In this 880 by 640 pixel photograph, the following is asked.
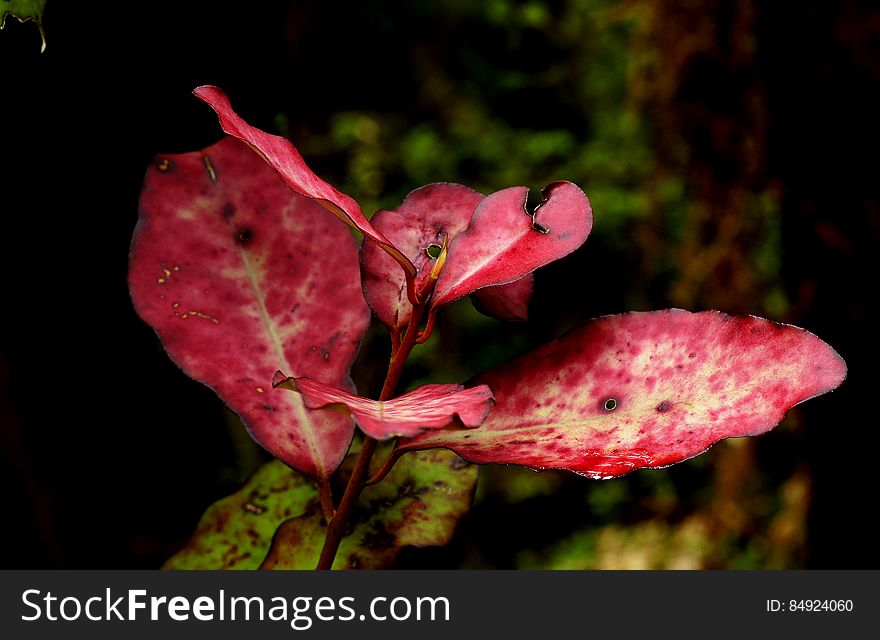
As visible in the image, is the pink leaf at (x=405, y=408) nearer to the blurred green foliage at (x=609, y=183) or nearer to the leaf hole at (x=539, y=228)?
the leaf hole at (x=539, y=228)

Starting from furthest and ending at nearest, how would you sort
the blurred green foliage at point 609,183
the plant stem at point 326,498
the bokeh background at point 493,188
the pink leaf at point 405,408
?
the blurred green foliage at point 609,183 → the bokeh background at point 493,188 → the plant stem at point 326,498 → the pink leaf at point 405,408

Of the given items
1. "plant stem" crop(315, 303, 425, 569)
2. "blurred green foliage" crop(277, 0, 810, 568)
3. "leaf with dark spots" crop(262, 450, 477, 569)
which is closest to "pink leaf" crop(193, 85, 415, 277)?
"plant stem" crop(315, 303, 425, 569)

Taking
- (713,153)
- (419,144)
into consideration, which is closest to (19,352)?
(713,153)

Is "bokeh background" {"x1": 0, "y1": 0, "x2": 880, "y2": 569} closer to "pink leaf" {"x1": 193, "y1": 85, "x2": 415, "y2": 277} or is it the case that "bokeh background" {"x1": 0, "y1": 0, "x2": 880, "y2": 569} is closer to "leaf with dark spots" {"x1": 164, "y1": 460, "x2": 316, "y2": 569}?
"leaf with dark spots" {"x1": 164, "y1": 460, "x2": 316, "y2": 569}

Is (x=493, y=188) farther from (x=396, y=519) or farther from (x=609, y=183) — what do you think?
(x=396, y=519)

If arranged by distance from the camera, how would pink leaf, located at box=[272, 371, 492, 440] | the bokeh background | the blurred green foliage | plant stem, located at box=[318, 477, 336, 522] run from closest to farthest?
pink leaf, located at box=[272, 371, 492, 440]
plant stem, located at box=[318, 477, 336, 522]
the bokeh background
the blurred green foliage

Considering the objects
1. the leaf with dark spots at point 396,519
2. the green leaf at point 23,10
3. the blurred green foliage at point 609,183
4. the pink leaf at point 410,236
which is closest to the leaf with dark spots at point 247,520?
the leaf with dark spots at point 396,519

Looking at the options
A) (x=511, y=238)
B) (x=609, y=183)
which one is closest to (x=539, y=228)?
(x=511, y=238)
